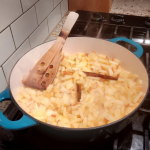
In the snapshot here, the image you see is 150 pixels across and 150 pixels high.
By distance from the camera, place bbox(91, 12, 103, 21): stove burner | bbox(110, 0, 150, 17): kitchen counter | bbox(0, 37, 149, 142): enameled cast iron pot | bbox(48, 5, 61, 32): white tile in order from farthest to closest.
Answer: bbox(110, 0, 150, 17): kitchen counter → bbox(91, 12, 103, 21): stove burner → bbox(48, 5, 61, 32): white tile → bbox(0, 37, 149, 142): enameled cast iron pot

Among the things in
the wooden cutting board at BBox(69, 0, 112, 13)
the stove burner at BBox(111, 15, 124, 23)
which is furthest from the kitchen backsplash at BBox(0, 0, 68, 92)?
the stove burner at BBox(111, 15, 124, 23)

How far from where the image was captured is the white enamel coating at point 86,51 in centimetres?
72

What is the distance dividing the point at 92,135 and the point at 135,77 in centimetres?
37

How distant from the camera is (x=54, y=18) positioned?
3.82ft

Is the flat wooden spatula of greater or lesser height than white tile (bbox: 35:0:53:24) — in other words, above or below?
below

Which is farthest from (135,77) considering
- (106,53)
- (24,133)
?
(24,133)

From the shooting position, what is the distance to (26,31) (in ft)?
2.82

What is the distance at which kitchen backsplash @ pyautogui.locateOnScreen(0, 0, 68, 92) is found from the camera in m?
0.71

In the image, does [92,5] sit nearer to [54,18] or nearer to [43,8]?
[54,18]

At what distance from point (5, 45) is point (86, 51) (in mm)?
411

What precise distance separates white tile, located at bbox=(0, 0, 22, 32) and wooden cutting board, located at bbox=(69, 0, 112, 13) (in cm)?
68

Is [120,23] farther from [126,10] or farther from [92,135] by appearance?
[92,135]

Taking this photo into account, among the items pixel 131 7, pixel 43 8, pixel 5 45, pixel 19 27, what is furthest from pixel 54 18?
pixel 131 7

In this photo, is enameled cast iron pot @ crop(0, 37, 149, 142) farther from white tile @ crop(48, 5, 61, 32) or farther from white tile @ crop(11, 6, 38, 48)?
white tile @ crop(48, 5, 61, 32)
